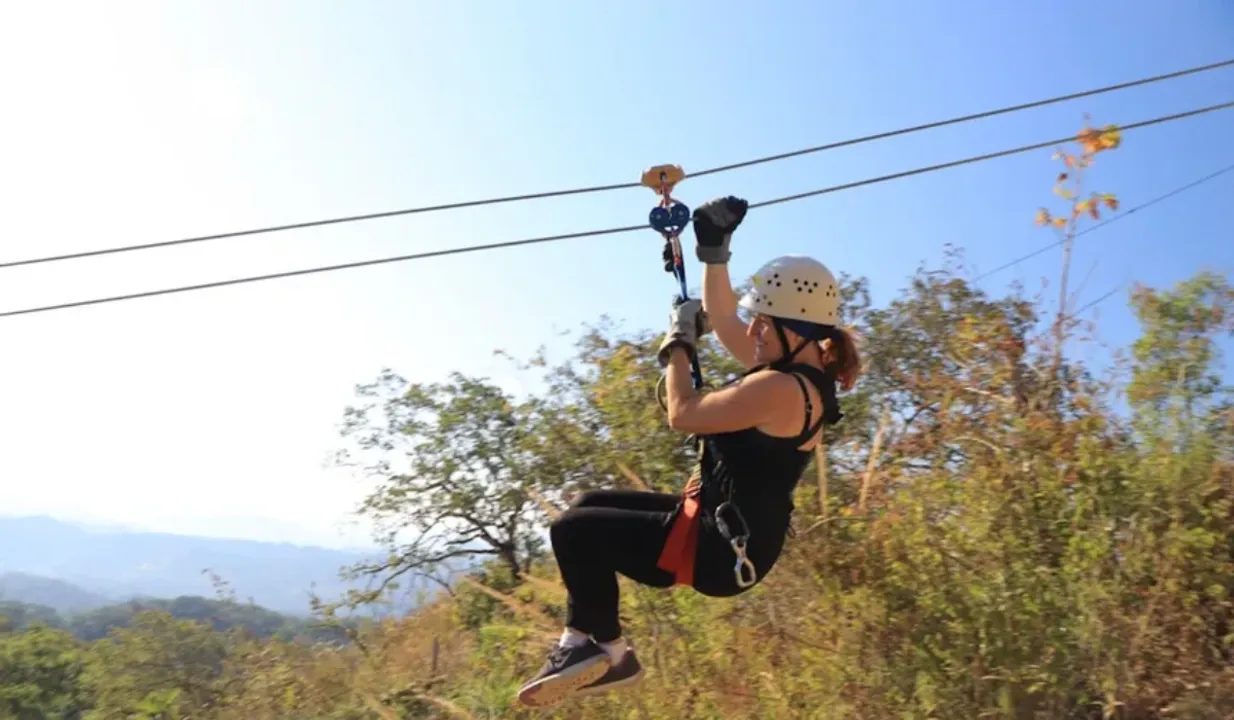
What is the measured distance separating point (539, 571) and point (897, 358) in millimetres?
4598

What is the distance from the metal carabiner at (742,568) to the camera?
317cm

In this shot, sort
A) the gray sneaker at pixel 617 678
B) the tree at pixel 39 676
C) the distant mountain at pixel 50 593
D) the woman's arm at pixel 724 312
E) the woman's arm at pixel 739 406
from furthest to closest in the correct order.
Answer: the distant mountain at pixel 50 593, the tree at pixel 39 676, the woman's arm at pixel 724 312, the gray sneaker at pixel 617 678, the woman's arm at pixel 739 406

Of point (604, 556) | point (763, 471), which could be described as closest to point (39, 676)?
point (604, 556)

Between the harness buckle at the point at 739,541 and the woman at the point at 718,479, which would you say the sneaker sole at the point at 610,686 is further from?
the harness buckle at the point at 739,541

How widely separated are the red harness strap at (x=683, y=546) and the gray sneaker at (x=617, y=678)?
1.20 feet

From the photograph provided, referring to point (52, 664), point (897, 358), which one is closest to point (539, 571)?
point (897, 358)

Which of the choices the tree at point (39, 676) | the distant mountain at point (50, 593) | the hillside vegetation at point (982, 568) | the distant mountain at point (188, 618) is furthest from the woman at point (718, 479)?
the distant mountain at point (50, 593)

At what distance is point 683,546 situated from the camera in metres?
3.33

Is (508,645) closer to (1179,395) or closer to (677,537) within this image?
(677,537)

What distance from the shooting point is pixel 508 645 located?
5625mm

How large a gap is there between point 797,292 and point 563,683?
1559 millimetres

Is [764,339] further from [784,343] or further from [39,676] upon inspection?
[39,676]

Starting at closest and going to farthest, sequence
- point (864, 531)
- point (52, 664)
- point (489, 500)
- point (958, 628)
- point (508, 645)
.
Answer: point (958, 628)
point (864, 531)
point (508, 645)
point (489, 500)
point (52, 664)

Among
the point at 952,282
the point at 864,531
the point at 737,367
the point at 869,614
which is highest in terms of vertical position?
the point at 952,282
